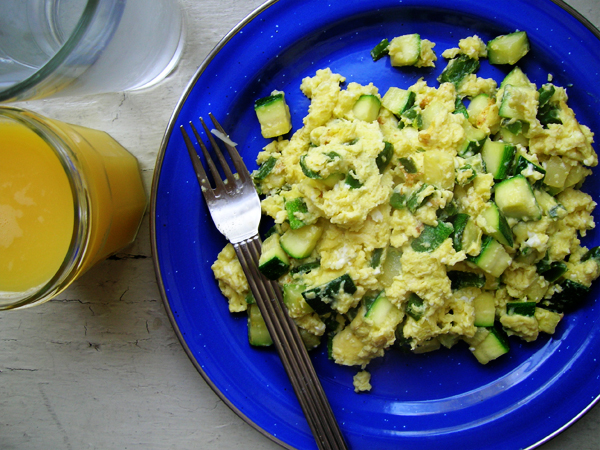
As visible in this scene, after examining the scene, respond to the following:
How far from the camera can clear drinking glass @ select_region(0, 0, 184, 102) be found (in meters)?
1.55

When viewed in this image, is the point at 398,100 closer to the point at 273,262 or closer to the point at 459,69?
the point at 459,69

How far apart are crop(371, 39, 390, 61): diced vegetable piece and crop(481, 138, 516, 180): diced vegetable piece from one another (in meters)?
0.71

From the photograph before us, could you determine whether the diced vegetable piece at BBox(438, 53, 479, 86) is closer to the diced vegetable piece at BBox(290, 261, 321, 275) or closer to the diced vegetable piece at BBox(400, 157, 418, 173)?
the diced vegetable piece at BBox(400, 157, 418, 173)

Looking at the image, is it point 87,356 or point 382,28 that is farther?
point 87,356

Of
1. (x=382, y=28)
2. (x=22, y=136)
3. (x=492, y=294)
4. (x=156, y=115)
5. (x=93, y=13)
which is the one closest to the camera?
(x=93, y=13)


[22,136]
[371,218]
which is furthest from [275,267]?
[22,136]

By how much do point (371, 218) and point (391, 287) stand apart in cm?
33

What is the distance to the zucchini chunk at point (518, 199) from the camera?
79.1 inches

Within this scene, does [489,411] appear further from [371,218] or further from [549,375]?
[371,218]

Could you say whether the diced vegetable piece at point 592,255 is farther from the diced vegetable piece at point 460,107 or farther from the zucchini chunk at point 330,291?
the zucchini chunk at point 330,291

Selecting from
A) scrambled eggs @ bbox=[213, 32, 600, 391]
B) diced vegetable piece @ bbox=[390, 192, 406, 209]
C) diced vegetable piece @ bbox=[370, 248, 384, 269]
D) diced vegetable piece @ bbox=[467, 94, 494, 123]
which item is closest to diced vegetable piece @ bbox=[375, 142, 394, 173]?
scrambled eggs @ bbox=[213, 32, 600, 391]

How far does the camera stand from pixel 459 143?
2.11 m

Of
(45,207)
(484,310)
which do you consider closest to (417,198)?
(484,310)

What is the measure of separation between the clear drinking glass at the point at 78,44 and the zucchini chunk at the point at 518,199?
69.2 inches
